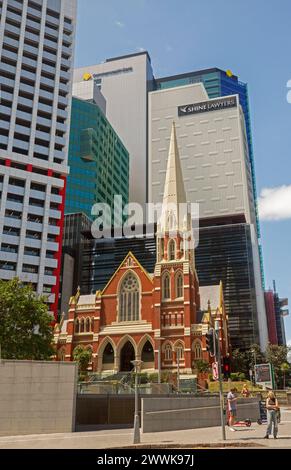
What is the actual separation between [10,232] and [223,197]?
78.5 m

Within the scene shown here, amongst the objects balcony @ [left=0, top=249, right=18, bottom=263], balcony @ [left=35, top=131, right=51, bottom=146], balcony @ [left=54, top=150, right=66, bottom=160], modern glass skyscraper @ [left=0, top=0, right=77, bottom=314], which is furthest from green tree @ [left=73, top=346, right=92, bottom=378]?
balcony @ [left=35, top=131, right=51, bottom=146]

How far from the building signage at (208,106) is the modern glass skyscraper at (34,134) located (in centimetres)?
6469

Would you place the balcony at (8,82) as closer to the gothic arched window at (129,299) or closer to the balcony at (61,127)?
the balcony at (61,127)

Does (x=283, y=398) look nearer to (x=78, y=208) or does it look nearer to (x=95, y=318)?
(x=95, y=318)

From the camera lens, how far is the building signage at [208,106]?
5761 inches

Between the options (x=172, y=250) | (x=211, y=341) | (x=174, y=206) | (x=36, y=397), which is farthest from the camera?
(x=174, y=206)

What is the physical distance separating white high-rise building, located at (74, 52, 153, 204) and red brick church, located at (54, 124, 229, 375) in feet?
306

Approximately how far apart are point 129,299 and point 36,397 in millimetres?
42979

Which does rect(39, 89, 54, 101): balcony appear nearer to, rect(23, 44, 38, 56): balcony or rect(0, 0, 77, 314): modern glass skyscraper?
rect(0, 0, 77, 314): modern glass skyscraper

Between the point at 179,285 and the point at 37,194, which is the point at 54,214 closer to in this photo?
the point at 37,194

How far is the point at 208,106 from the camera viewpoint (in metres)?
150

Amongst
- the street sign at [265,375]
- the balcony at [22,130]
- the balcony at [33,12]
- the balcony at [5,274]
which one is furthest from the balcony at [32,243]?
the balcony at [33,12]

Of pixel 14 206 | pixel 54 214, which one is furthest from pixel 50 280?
pixel 14 206
